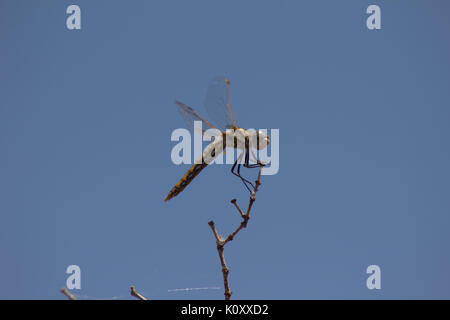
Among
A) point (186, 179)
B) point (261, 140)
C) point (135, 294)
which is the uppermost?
point (261, 140)

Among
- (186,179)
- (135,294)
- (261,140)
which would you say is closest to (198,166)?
(186,179)

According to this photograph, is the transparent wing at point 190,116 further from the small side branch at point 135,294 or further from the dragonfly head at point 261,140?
the small side branch at point 135,294

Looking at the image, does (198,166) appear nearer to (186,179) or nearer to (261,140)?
(186,179)

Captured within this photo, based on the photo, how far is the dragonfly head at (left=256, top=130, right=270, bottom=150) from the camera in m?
2.68

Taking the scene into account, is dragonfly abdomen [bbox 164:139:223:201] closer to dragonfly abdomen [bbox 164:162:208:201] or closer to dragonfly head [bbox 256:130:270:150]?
dragonfly abdomen [bbox 164:162:208:201]

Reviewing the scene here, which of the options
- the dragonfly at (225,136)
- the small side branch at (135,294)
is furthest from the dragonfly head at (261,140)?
the small side branch at (135,294)

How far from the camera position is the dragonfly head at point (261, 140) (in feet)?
8.79

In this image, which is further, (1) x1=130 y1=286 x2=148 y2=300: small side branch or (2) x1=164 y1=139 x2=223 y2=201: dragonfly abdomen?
(2) x1=164 y1=139 x2=223 y2=201: dragonfly abdomen

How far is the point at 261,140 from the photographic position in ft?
8.82

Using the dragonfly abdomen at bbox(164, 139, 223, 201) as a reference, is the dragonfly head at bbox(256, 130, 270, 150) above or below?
above

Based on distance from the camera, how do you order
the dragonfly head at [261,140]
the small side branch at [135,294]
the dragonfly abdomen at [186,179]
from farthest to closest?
the dragonfly head at [261,140] < the dragonfly abdomen at [186,179] < the small side branch at [135,294]

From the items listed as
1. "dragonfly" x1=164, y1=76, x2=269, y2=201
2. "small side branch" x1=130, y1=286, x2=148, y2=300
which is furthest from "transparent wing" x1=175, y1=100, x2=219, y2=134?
"small side branch" x1=130, y1=286, x2=148, y2=300
